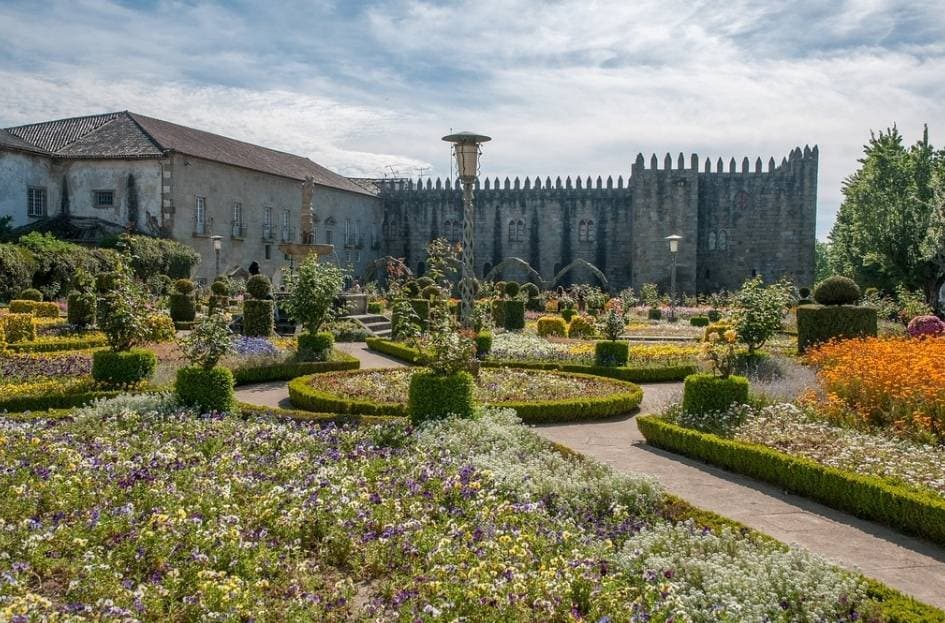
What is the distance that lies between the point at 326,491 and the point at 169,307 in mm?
15800

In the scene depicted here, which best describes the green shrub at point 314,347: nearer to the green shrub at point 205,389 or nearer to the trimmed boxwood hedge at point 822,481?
the green shrub at point 205,389

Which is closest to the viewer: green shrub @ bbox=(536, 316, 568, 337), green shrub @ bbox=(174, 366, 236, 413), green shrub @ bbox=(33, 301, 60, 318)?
green shrub @ bbox=(174, 366, 236, 413)

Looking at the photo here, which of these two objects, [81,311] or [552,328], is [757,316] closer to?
[552,328]

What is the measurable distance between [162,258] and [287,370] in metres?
14.8

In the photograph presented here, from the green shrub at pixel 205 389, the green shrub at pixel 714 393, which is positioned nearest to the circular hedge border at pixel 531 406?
the green shrub at pixel 205 389

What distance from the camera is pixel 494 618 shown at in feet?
12.0

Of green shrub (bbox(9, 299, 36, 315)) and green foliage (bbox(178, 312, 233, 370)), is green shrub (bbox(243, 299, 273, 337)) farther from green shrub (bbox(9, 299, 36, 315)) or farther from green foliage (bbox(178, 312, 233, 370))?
green foliage (bbox(178, 312, 233, 370))

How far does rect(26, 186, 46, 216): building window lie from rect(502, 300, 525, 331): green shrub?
58.0 feet

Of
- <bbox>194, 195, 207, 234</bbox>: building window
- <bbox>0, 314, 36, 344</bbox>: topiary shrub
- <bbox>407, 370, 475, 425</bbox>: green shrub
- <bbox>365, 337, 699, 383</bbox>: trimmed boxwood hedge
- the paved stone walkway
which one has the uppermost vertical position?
<bbox>194, 195, 207, 234</bbox>: building window

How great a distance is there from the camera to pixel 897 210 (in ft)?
83.4

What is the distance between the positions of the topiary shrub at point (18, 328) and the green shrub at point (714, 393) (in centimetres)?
1148

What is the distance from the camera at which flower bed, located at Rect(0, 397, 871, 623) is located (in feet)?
12.3

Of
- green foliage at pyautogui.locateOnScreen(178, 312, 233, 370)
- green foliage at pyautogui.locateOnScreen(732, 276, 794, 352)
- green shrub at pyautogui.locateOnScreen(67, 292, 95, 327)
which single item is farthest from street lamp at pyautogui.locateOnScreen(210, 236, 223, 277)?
green foliage at pyautogui.locateOnScreen(732, 276, 794, 352)

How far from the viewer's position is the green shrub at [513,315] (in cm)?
1909
